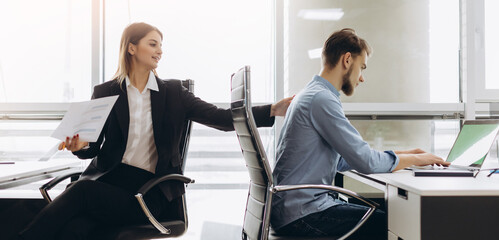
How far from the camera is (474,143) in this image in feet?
6.45

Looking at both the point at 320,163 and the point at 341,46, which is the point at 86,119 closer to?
the point at 320,163

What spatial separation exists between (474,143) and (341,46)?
80 centimetres

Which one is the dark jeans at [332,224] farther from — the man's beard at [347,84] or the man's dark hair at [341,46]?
the man's dark hair at [341,46]

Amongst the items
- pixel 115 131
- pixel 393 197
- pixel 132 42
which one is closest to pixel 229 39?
pixel 132 42

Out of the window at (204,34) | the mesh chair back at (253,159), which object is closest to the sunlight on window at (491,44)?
the window at (204,34)

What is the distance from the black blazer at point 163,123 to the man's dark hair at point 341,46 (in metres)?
0.46

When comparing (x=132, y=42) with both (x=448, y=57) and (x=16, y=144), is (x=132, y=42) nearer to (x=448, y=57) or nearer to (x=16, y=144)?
(x=16, y=144)

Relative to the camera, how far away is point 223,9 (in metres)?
3.29

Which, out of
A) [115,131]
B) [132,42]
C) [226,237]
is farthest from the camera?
[226,237]

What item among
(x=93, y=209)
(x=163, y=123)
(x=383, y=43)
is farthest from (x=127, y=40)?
(x=383, y=43)

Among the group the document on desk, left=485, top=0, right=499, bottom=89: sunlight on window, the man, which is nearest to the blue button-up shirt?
the man

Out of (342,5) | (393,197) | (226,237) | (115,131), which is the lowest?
(226,237)

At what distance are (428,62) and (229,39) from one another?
154 centimetres

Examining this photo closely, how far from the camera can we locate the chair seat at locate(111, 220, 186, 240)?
5.56ft
